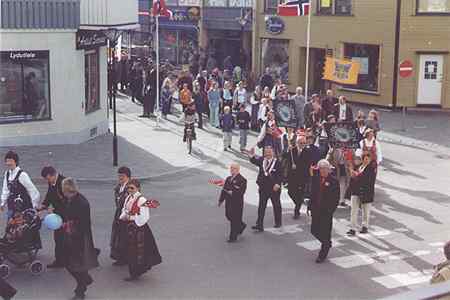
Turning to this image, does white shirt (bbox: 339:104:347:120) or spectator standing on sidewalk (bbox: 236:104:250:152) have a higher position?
white shirt (bbox: 339:104:347:120)

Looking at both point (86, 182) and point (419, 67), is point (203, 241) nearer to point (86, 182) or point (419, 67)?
point (86, 182)

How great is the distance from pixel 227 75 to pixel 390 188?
16.7 metres

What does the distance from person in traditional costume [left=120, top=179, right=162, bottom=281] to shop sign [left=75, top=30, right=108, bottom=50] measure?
11610mm

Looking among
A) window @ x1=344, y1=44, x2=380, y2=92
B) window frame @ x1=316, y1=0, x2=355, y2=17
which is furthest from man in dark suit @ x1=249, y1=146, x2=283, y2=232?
window frame @ x1=316, y1=0, x2=355, y2=17

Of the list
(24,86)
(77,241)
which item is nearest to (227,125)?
(24,86)

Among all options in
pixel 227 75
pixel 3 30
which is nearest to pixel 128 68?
pixel 227 75

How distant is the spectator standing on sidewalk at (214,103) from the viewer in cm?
2617

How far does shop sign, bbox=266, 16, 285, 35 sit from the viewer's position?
35812mm

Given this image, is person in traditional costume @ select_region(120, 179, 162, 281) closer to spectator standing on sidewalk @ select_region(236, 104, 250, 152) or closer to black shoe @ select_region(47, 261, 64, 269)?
black shoe @ select_region(47, 261, 64, 269)

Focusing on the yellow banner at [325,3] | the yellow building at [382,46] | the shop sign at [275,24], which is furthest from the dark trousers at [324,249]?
the shop sign at [275,24]

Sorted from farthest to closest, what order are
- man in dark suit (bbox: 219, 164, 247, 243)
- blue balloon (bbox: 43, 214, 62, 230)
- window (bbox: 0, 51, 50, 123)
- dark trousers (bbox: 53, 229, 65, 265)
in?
window (bbox: 0, 51, 50, 123) → man in dark suit (bbox: 219, 164, 247, 243) → dark trousers (bbox: 53, 229, 65, 265) → blue balloon (bbox: 43, 214, 62, 230)

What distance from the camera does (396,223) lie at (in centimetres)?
1496

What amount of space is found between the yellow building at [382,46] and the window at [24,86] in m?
13.9

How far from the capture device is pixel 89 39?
22812 millimetres
